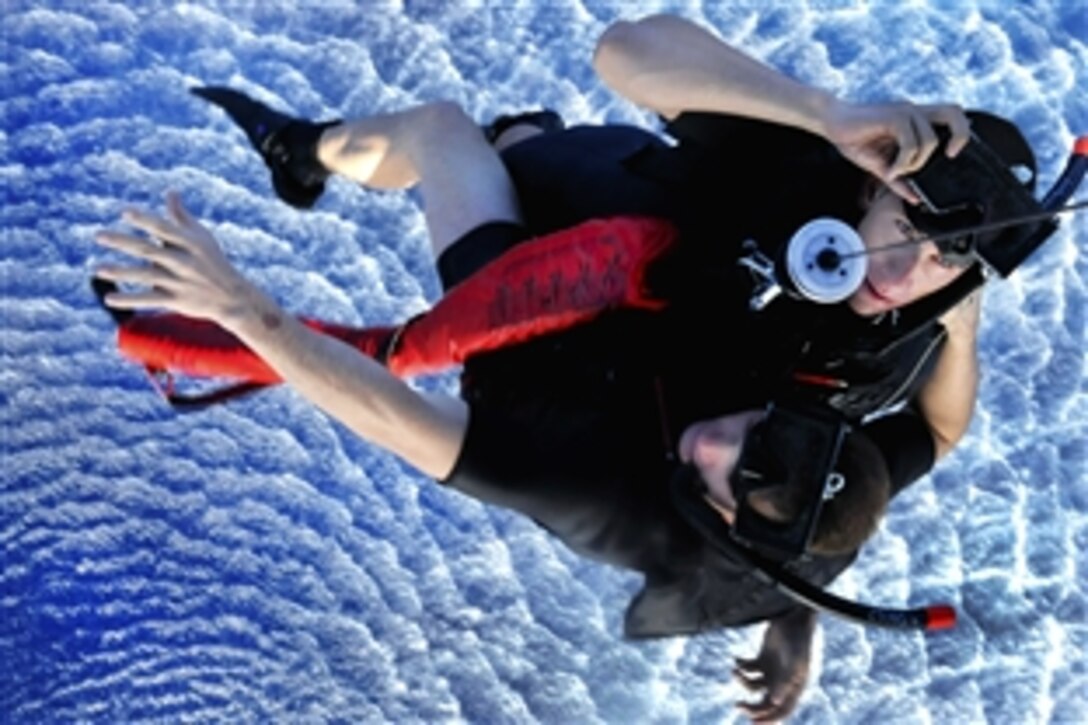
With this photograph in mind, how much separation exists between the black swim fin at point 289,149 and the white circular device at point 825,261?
414 mm

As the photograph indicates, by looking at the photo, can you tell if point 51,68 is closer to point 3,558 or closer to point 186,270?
point 3,558

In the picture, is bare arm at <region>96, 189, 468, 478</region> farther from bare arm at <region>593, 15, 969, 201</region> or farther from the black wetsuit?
bare arm at <region>593, 15, 969, 201</region>

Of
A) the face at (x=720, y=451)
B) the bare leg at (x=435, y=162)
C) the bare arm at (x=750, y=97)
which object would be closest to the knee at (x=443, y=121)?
the bare leg at (x=435, y=162)

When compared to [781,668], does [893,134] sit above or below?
above

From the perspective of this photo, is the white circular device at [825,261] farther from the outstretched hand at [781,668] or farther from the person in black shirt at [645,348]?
the outstretched hand at [781,668]

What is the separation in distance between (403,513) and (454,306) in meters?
0.45

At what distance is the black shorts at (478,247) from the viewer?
0.94 m

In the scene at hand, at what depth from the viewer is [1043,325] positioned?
52.7 inches

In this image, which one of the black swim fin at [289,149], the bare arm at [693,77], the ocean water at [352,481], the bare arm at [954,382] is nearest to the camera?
the bare arm at [693,77]

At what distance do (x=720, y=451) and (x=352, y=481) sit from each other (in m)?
0.55

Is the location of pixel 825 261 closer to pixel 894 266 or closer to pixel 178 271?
pixel 894 266

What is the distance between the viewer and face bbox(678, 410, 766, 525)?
0.83 metres

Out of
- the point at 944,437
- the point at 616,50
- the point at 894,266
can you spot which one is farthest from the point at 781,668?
the point at 616,50

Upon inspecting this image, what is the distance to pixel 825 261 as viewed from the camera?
81 cm
